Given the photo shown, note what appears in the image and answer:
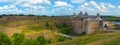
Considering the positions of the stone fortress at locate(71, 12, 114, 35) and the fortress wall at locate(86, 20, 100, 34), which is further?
the fortress wall at locate(86, 20, 100, 34)

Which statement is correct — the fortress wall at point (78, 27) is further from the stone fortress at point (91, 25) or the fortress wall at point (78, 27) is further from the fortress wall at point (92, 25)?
the fortress wall at point (92, 25)

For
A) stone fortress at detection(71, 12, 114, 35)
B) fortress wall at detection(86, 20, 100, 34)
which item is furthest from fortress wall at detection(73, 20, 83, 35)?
fortress wall at detection(86, 20, 100, 34)

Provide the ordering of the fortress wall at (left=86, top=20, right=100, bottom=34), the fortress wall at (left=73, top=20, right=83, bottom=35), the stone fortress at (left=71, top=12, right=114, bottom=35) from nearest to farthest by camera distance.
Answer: the stone fortress at (left=71, top=12, right=114, bottom=35) → the fortress wall at (left=86, top=20, right=100, bottom=34) → the fortress wall at (left=73, top=20, right=83, bottom=35)

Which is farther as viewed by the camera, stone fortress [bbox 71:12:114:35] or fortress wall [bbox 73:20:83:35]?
fortress wall [bbox 73:20:83:35]

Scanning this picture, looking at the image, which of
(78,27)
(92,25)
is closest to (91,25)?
(92,25)

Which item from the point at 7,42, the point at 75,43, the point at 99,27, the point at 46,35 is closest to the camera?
the point at 75,43

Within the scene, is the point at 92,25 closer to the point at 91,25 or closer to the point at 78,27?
the point at 91,25

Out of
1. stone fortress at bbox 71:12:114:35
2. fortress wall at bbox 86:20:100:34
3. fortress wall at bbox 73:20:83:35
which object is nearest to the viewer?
stone fortress at bbox 71:12:114:35

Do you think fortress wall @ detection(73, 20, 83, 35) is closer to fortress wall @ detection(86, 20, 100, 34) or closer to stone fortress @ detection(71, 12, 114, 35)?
stone fortress @ detection(71, 12, 114, 35)

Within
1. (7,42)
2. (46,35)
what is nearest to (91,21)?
(46,35)

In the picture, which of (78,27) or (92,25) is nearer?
(92,25)

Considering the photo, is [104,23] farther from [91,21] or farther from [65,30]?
[65,30]
